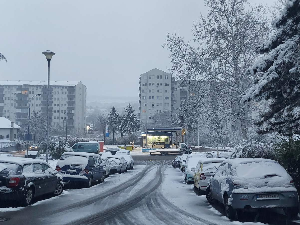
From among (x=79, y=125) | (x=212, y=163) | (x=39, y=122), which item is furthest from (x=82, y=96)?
(x=212, y=163)

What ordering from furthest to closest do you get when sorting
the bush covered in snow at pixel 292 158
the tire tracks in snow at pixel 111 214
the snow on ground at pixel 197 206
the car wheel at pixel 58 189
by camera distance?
1. the car wheel at pixel 58 189
2. the bush covered in snow at pixel 292 158
3. the snow on ground at pixel 197 206
4. the tire tracks in snow at pixel 111 214

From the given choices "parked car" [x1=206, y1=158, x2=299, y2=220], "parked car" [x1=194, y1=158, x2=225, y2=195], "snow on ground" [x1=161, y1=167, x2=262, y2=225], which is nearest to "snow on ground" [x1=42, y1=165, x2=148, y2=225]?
"snow on ground" [x1=161, y1=167, x2=262, y2=225]

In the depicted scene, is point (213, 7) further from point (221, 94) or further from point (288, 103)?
point (288, 103)

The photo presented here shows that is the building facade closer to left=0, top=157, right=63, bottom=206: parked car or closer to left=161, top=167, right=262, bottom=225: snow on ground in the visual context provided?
left=161, top=167, right=262, bottom=225: snow on ground

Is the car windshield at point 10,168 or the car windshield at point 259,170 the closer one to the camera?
the car windshield at point 259,170

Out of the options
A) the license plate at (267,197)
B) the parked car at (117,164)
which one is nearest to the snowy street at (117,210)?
the license plate at (267,197)

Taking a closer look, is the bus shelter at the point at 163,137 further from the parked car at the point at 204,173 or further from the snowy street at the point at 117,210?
the snowy street at the point at 117,210

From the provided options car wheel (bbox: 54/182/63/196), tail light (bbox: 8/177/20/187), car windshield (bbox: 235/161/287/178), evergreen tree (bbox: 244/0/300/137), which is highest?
evergreen tree (bbox: 244/0/300/137)

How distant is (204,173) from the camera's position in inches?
667

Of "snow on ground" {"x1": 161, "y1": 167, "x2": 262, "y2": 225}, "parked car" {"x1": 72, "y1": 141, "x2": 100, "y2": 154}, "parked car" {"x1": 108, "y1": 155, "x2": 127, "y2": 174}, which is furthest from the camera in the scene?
"parked car" {"x1": 72, "y1": 141, "x2": 100, "y2": 154}

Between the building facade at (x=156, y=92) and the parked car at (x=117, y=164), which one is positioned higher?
the building facade at (x=156, y=92)

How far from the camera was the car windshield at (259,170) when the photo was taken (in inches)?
414

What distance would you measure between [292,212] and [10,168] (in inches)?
330

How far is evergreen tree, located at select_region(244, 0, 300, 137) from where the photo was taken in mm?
13688
